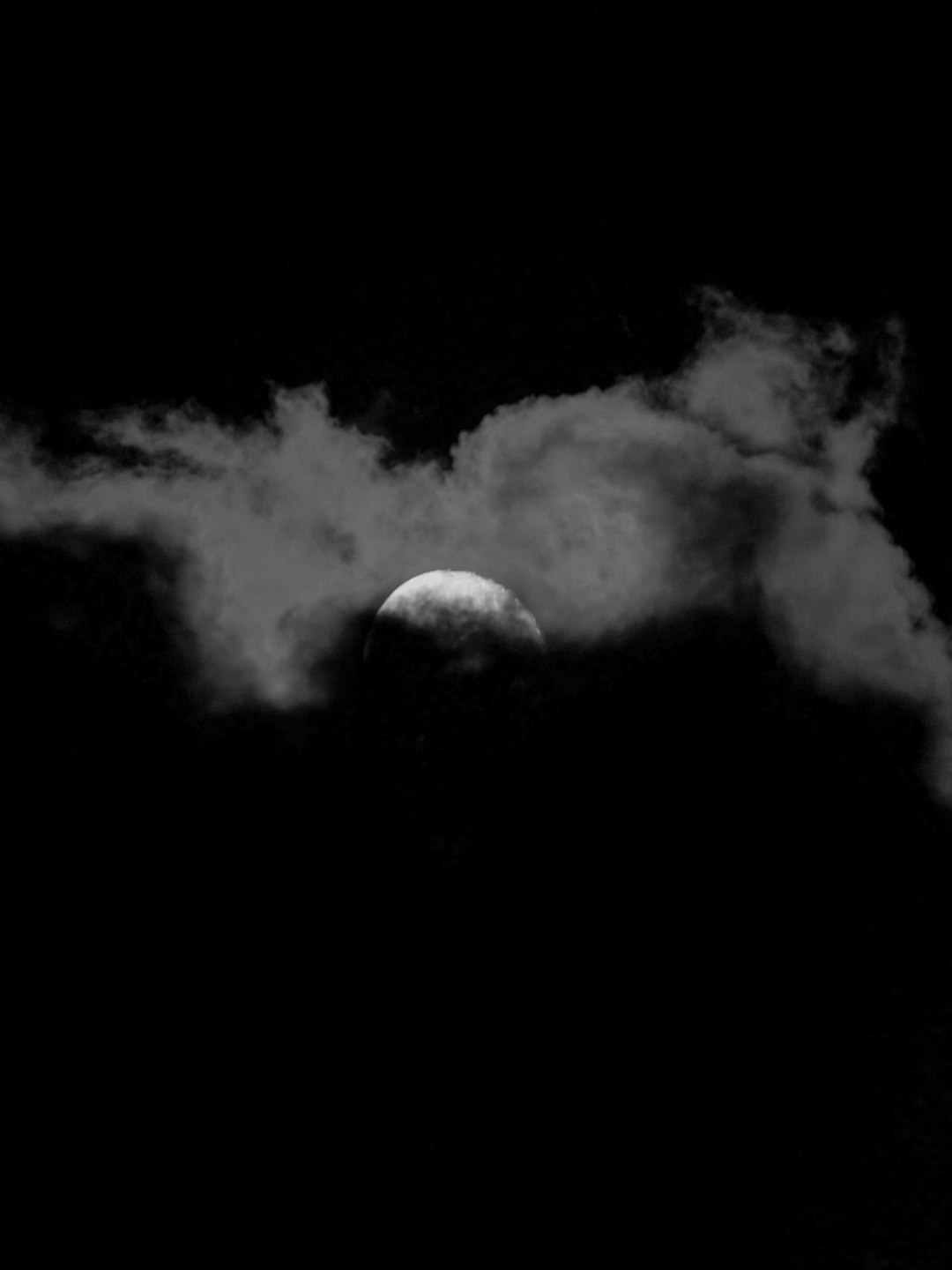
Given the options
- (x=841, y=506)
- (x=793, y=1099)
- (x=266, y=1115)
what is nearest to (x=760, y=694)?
(x=841, y=506)

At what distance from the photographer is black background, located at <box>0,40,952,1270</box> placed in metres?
3.86

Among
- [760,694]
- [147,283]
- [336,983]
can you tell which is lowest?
[336,983]

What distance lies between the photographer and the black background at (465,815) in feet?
12.7

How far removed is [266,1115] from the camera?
153 inches

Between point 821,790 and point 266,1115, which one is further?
point 821,790

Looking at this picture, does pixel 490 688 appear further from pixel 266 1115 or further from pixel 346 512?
pixel 266 1115

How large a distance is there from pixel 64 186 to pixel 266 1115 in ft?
10.2

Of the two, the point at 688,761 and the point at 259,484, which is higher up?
the point at 259,484

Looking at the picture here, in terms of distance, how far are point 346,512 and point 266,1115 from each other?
6.43ft

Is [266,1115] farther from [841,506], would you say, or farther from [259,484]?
[841,506]

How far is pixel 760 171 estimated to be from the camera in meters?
4.20

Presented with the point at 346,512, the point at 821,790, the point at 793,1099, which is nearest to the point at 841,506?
the point at 821,790

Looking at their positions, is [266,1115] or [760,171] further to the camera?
[760,171]

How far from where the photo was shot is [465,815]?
3855 millimetres
